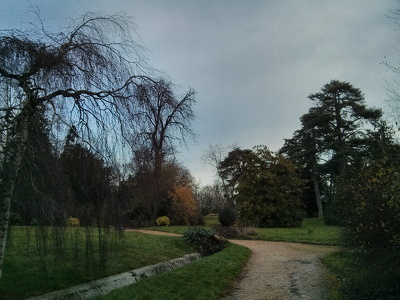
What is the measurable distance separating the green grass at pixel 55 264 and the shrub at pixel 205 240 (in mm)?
3317

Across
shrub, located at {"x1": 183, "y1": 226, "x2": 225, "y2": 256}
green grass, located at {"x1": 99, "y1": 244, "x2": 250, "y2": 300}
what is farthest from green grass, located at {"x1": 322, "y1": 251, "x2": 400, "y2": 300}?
shrub, located at {"x1": 183, "y1": 226, "x2": 225, "y2": 256}

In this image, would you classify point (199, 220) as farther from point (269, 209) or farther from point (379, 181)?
point (379, 181)

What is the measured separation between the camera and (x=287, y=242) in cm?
1720

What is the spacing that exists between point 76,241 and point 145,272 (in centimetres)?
369

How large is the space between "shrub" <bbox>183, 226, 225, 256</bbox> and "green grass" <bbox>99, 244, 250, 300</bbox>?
3940 millimetres

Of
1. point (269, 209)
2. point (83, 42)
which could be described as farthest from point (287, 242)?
point (83, 42)

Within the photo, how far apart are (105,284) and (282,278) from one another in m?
4.52

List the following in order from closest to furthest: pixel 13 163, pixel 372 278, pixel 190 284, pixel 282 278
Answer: pixel 13 163
pixel 372 278
pixel 190 284
pixel 282 278

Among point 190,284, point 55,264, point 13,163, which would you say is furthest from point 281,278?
point 13,163

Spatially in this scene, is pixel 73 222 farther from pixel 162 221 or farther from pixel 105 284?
pixel 162 221

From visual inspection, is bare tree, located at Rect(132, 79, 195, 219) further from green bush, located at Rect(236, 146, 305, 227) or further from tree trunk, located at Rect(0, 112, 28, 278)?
green bush, located at Rect(236, 146, 305, 227)

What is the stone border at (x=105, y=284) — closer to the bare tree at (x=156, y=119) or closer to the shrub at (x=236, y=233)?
the bare tree at (x=156, y=119)

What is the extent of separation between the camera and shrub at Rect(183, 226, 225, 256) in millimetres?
14000

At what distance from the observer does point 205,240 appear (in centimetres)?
1440
